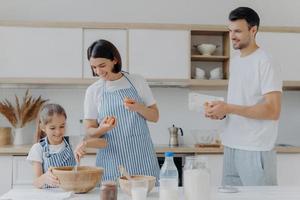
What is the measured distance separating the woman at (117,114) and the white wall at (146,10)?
1.90m

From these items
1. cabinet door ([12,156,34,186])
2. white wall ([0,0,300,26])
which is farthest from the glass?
white wall ([0,0,300,26])

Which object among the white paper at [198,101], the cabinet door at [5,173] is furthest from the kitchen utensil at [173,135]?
the white paper at [198,101]

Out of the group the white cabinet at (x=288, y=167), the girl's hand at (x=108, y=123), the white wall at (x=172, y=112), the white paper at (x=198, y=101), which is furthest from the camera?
the white wall at (x=172, y=112)

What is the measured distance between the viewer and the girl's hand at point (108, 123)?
1884 millimetres

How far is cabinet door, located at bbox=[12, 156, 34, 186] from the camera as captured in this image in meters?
3.16

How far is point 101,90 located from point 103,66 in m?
0.15

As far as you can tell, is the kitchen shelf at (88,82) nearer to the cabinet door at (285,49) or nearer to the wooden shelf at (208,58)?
the cabinet door at (285,49)

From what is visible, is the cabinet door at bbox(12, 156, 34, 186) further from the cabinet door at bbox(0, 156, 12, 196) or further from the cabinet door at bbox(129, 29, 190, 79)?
the cabinet door at bbox(129, 29, 190, 79)

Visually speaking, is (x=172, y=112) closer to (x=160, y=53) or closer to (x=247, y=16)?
(x=160, y=53)

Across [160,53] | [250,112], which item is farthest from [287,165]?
[250,112]

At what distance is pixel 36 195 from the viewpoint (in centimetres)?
155

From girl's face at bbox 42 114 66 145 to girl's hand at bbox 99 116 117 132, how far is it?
0.71 feet

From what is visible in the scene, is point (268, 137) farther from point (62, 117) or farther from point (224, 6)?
point (224, 6)

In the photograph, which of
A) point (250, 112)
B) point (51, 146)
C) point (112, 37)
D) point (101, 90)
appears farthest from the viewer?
point (112, 37)
